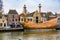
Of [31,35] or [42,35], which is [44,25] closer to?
[42,35]

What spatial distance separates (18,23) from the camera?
12.3 feet

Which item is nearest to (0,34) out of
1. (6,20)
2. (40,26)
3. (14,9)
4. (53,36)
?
(6,20)

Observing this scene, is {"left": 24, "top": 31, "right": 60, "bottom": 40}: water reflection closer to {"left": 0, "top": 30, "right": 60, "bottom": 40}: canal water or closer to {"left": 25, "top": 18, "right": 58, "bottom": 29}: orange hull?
{"left": 0, "top": 30, "right": 60, "bottom": 40}: canal water

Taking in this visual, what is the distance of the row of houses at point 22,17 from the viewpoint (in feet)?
12.1

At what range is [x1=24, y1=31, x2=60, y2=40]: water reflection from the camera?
12.2 ft

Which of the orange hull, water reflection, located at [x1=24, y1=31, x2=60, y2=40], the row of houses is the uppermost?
the row of houses

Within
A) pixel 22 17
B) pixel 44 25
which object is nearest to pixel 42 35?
pixel 44 25

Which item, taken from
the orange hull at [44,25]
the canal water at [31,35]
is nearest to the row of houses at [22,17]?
the orange hull at [44,25]

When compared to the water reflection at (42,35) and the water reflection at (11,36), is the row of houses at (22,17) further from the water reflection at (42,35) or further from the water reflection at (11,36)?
the water reflection at (42,35)

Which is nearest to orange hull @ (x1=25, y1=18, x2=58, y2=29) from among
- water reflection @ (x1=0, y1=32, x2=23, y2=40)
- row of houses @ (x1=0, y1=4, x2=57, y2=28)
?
row of houses @ (x1=0, y1=4, x2=57, y2=28)

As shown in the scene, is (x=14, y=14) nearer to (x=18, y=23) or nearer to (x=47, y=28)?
(x=18, y=23)

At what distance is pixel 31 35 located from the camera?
147 inches

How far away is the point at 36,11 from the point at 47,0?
1.06 feet

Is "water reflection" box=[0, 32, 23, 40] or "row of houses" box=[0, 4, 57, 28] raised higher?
"row of houses" box=[0, 4, 57, 28]
